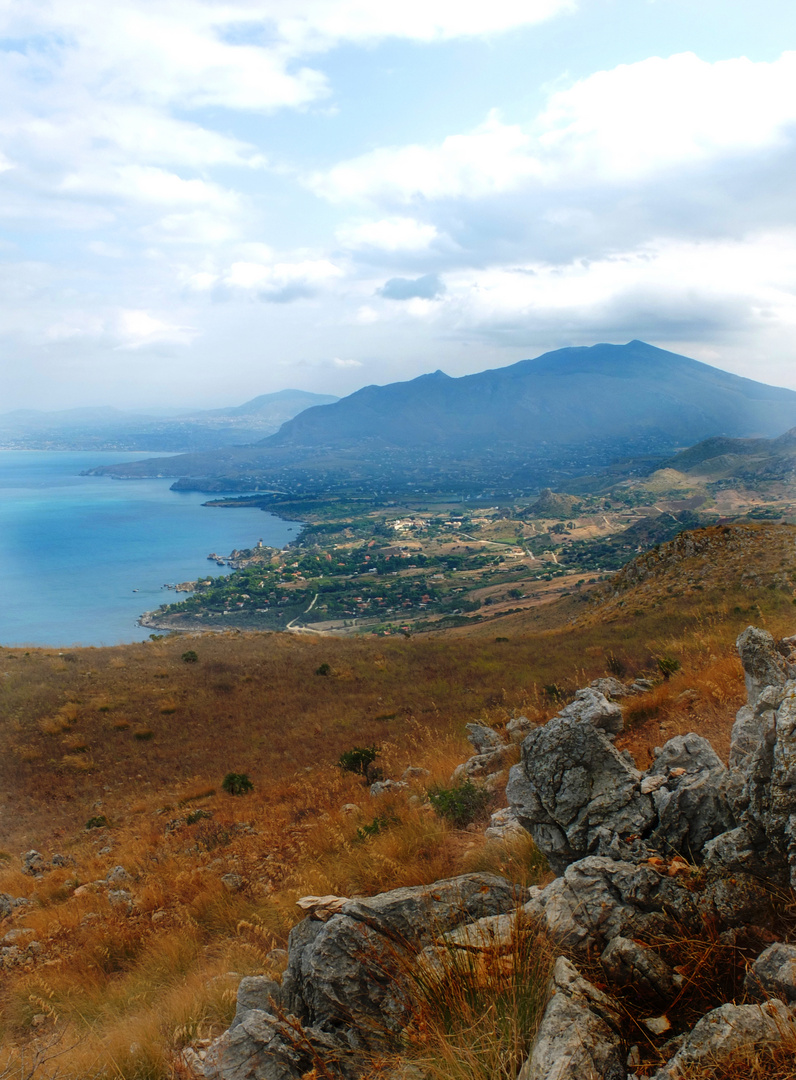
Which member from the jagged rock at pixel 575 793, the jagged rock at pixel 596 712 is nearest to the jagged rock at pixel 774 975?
the jagged rock at pixel 575 793

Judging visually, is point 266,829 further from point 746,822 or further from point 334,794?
point 746,822

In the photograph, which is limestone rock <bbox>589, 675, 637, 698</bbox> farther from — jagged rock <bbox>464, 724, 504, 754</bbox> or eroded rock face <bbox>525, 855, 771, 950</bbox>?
eroded rock face <bbox>525, 855, 771, 950</bbox>

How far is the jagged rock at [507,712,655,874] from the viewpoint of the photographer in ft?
12.7

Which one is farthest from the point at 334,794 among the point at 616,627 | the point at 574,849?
the point at 616,627

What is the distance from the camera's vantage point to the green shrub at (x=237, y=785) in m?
10.4

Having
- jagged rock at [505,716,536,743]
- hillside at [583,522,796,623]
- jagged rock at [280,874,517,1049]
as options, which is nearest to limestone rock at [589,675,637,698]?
jagged rock at [505,716,536,743]

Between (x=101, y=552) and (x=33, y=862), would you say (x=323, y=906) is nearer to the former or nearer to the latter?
(x=33, y=862)

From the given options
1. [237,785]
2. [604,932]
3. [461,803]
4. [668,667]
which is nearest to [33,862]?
[237,785]

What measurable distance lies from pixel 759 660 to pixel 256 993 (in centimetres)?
450

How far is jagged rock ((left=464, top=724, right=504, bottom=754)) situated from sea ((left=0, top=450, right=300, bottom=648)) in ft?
108

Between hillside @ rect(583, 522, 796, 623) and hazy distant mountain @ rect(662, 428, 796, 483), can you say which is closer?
hillside @ rect(583, 522, 796, 623)

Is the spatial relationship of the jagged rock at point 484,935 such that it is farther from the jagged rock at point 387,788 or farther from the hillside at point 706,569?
the hillside at point 706,569

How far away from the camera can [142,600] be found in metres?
72.5

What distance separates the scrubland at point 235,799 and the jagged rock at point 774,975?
38cm
